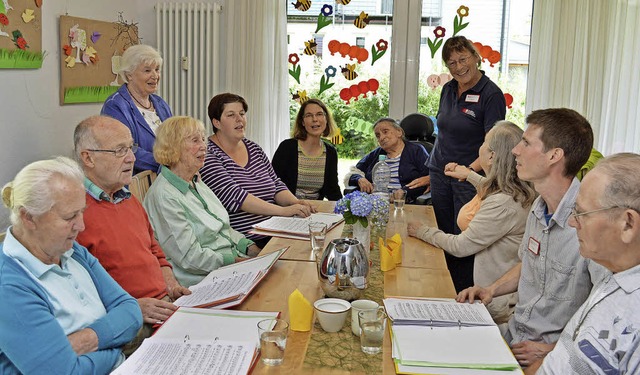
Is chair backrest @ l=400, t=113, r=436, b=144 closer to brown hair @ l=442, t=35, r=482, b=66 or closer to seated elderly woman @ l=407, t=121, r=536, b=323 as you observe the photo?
brown hair @ l=442, t=35, r=482, b=66

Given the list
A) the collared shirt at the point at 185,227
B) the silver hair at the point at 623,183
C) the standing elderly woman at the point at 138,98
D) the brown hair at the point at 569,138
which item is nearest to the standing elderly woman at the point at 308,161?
the standing elderly woman at the point at 138,98

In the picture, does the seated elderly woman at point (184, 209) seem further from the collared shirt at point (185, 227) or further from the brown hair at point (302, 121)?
the brown hair at point (302, 121)

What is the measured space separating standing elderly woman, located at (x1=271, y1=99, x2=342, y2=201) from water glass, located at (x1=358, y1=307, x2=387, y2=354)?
2.52 meters

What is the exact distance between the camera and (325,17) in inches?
213

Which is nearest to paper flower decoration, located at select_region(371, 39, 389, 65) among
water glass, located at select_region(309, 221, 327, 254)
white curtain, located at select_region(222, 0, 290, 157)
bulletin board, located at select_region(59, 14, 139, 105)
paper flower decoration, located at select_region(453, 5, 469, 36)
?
paper flower decoration, located at select_region(453, 5, 469, 36)

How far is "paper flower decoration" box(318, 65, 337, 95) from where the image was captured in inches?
217

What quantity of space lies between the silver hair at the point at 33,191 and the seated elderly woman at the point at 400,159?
8.86ft

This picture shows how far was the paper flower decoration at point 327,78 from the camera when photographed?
18.1ft

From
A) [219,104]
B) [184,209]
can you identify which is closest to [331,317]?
[184,209]

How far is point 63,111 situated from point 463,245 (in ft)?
9.34

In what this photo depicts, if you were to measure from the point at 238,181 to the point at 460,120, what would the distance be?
1483 millimetres

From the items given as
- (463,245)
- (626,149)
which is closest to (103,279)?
(463,245)

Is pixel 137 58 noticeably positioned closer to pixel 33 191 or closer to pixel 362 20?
pixel 33 191

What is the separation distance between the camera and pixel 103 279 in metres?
1.75
